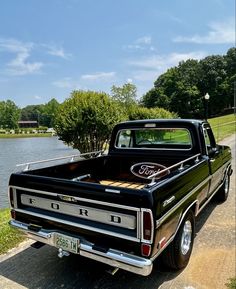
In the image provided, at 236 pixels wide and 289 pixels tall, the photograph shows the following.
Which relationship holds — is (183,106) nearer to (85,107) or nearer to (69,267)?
(85,107)

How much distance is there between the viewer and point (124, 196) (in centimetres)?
293

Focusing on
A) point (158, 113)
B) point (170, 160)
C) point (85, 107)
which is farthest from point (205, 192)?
point (158, 113)

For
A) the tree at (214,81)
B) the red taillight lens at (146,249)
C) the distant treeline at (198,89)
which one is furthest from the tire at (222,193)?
the tree at (214,81)

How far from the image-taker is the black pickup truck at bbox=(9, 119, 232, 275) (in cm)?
290

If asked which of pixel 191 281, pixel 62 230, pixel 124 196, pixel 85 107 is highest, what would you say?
pixel 85 107

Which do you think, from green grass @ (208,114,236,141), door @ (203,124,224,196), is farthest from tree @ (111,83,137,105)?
door @ (203,124,224,196)

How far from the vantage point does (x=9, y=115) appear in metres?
113

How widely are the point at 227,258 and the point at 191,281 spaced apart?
32.4 inches

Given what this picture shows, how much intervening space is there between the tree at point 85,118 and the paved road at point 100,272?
288 inches

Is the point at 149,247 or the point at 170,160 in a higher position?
the point at 170,160

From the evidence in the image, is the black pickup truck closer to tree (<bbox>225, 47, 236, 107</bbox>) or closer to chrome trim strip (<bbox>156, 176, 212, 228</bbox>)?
chrome trim strip (<bbox>156, 176, 212, 228</bbox>)

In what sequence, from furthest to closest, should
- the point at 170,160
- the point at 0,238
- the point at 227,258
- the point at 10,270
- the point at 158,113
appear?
1. the point at 158,113
2. the point at 170,160
3. the point at 0,238
4. the point at 227,258
5. the point at 10,270

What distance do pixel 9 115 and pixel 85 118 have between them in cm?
10948

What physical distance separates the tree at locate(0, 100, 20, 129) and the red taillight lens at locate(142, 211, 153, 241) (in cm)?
11642
